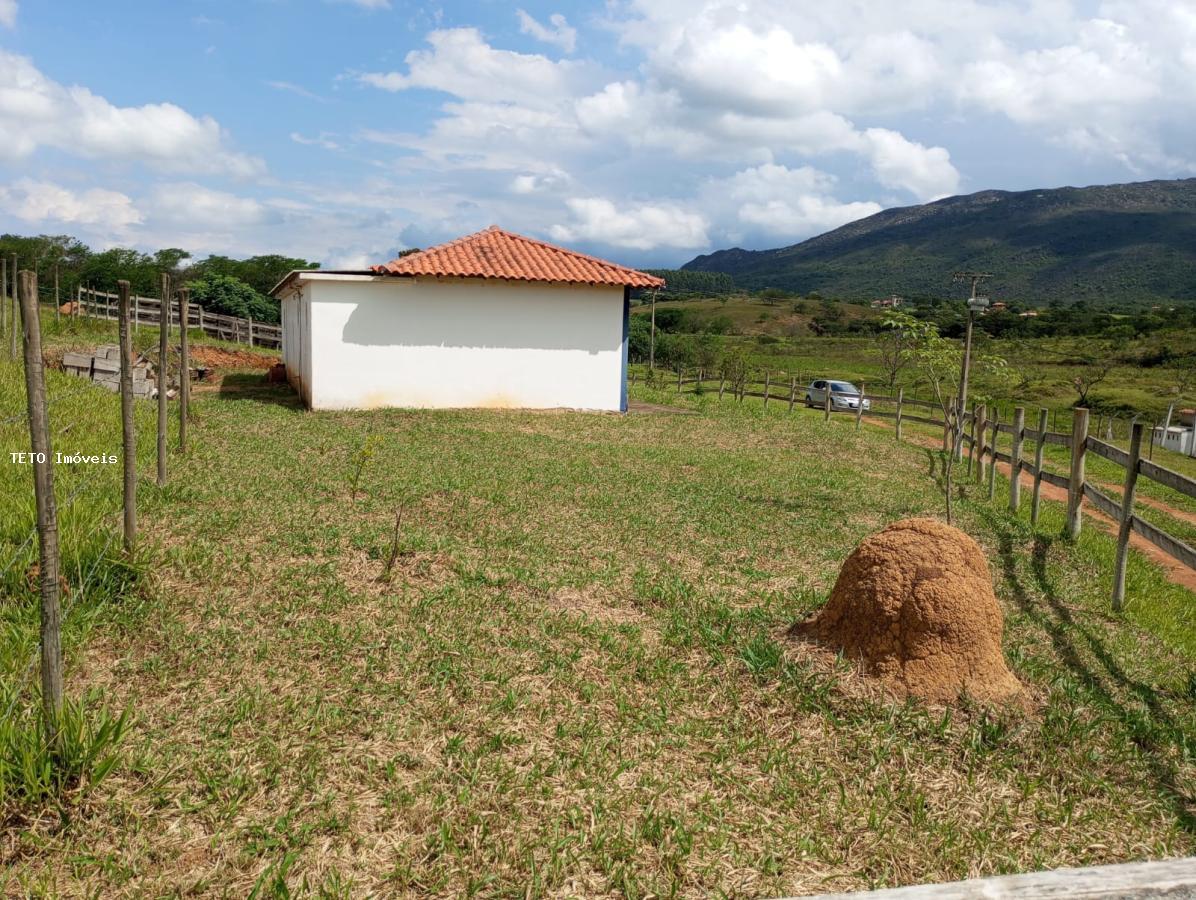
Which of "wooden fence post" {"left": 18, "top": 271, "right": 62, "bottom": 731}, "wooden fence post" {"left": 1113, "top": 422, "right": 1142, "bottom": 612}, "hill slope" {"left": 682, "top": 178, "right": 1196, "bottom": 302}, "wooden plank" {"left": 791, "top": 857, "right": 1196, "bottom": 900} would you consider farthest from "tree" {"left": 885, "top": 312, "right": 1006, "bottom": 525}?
"hill slope" {"left": 682, "top": 178, "right": 1196, "bottom": 302}

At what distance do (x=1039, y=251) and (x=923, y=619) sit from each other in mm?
151999

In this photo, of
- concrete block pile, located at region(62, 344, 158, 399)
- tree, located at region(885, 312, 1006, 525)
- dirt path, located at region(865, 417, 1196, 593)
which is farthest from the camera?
concrete block pile, located at region(62, 344, 158, 399)

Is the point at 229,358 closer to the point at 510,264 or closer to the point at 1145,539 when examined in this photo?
the point at 510,264

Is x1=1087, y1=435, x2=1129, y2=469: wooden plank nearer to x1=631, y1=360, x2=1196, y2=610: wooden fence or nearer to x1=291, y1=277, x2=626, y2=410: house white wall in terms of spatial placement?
x1=631, y1=360, x2=1196, y2=610: wooden fence

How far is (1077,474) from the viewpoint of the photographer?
28.4 feet

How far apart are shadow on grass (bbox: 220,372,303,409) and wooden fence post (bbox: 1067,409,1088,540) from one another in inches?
559

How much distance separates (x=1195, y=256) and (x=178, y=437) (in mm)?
139744

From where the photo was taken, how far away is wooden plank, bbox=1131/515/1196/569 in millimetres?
5520

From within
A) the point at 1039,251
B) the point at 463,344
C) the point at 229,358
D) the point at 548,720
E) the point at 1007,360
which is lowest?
the point at 548,720

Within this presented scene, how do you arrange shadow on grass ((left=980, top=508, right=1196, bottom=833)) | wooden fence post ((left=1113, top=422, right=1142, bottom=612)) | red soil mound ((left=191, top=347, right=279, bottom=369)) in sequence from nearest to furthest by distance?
shadow on grass ((left=980, top=508, right=1196, bottom=833))
wooden fence post ((left=1113, top=422, right=1142, bottom=612))
red soil mound ((left=191, top=347, right=279, bottom=369))

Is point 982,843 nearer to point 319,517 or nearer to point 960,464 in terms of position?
point 319,517

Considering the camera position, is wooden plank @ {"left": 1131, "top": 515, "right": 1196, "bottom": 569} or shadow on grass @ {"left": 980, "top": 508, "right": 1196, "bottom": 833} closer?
shadow on grass @ {"left": 980, "top": 508, "right": 1196, "bottom": 833}

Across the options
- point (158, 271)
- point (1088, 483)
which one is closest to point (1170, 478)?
point (1088, 483)

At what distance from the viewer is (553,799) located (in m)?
3.54
